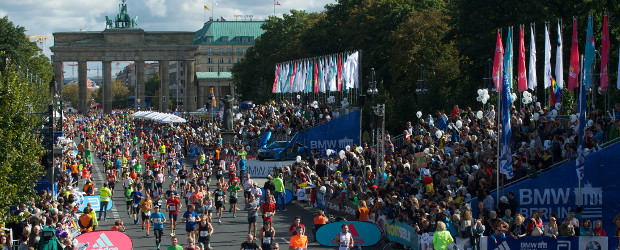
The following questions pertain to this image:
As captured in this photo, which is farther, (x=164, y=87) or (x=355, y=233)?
(x=164, y=87)

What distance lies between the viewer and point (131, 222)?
31641 mm

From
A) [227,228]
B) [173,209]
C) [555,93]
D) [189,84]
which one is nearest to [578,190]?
[555,93]

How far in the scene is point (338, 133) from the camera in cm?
4259

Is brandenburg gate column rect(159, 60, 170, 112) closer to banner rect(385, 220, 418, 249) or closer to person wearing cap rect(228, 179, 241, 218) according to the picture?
person wearing cap rect(228, 179, 241, 218)

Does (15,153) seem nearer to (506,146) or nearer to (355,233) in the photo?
(355,233)

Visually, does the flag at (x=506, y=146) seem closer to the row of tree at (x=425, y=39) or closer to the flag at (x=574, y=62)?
the flag at (x=574, y=62)

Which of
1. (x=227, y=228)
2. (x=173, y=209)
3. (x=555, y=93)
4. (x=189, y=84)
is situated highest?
(x=189, y=84)

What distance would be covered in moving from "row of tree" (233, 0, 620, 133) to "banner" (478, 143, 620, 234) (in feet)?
50.6

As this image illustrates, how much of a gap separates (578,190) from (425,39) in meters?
37.1

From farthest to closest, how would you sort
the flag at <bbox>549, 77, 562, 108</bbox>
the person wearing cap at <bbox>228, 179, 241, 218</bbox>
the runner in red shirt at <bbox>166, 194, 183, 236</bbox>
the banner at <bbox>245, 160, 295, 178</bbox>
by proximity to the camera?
the banner at <bbox>245, 160, 295, 178</bbox>, the flag at <bbox>549, 77, 562, 108</bbox>, the person wearing cap at <bbox>228, 179, 241, 218</bbox>, the runner in red shirt at <bbox>166, 194, 183, 236</bbox>

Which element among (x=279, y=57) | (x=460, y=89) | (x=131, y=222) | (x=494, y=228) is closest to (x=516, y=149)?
(x=494, y=228)

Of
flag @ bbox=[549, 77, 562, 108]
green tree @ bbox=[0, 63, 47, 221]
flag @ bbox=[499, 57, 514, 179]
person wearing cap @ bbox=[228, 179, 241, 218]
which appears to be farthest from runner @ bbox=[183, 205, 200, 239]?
flag @ bbox=[549, 77, 562, 108]

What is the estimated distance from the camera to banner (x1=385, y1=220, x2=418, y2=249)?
76.8 feet

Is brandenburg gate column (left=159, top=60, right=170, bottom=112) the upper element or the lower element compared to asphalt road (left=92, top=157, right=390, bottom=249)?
upper
